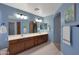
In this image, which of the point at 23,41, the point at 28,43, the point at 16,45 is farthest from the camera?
the point at 28,43

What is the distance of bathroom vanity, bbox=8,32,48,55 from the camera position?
8.05ft

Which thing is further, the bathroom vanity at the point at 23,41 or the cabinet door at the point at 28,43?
the cabinet door at the point at 28,43

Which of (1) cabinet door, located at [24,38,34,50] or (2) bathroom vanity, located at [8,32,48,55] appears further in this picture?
(1) cabinet door, located at [24,38,34,50]

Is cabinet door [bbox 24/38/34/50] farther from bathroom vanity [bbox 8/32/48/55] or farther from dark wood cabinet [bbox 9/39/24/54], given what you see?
dark wood cabinet [bbox 9/39/24/54]

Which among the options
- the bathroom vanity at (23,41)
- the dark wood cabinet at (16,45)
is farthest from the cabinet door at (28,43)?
the dark wood cabinet at (16,45)

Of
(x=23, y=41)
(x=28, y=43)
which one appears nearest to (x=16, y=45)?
(x=23, y=41)

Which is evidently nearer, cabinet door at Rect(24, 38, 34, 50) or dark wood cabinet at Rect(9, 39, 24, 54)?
dark wood cabinet at Rect(9, 39, 24, 54)

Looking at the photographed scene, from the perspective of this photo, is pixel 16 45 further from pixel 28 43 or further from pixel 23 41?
pixel 28 43

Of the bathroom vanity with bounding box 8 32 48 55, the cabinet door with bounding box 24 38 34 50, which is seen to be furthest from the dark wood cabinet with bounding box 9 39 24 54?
the cabinet door with bounding box 24 38 34 50

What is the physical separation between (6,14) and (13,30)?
0.37m

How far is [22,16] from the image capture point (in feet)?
8.35

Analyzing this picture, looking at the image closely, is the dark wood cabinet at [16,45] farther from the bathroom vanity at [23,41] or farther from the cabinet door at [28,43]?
the cabinet door at [28,43]

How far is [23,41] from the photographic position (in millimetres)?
3076

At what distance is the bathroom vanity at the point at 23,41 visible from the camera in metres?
2.45
